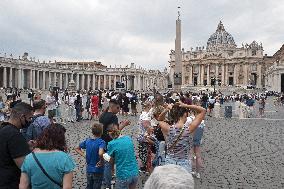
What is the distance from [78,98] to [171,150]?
1767 cm

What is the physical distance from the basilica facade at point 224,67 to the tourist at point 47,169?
4493 inches

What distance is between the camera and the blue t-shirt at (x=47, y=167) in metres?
4.27

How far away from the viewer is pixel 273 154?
42.2 feet

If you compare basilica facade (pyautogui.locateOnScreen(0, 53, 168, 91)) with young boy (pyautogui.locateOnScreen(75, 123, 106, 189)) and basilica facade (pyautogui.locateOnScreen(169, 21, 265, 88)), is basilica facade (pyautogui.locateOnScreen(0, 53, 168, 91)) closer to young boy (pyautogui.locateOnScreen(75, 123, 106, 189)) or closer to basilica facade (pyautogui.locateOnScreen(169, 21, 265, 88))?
basilica facade (pyautogui.locateOnScreen(169, 21, 265, 88))

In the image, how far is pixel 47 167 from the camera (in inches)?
168

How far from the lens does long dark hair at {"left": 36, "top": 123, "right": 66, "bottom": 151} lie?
438 centimetres

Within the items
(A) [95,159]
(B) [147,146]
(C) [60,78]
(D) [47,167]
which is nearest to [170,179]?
(D) [47,167]

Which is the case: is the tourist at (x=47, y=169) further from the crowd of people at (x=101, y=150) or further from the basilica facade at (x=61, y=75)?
the basilica facade at (x=61, y=75)

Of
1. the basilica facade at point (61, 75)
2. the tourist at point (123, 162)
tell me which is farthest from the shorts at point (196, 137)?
the basilica facade at point (61, 75)

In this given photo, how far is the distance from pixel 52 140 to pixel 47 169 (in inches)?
12.0

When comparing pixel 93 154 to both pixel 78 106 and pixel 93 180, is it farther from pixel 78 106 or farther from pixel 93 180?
pixel 78 106

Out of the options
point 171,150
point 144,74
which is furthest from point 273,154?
point 144,74

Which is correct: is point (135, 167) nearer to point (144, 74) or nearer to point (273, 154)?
point (273, 154)

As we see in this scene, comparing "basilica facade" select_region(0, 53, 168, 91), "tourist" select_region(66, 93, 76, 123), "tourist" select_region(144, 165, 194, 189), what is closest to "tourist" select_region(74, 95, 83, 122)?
"tourist" select_region(66, 93, 76, 123)
